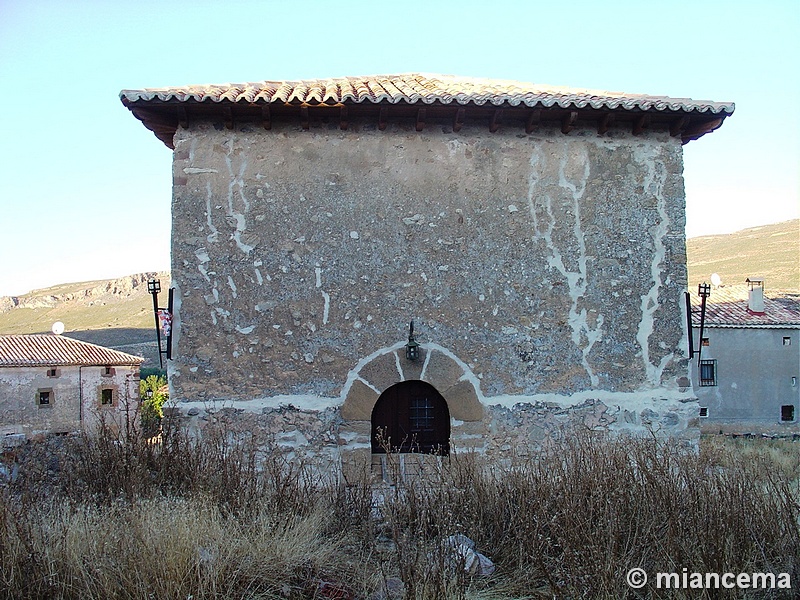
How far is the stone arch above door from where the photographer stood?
24.4 ft

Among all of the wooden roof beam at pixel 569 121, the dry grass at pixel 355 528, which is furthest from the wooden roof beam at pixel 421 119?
the dry grass at pixel 355 528

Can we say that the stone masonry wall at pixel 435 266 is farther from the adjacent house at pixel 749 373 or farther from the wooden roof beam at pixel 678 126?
the adjacent house at pixel 749 373

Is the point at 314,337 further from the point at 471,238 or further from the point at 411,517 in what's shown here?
the point at 411,517

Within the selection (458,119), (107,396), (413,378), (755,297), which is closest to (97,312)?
(107,396)

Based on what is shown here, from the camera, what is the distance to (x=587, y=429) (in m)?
7.64

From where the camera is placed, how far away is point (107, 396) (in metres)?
30.5

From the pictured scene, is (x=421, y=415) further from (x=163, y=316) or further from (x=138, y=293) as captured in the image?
(x=138, y=293)

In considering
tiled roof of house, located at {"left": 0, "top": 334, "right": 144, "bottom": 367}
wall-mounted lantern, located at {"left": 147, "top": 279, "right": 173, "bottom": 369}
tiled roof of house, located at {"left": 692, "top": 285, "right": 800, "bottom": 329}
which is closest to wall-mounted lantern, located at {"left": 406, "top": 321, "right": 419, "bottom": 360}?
wall-mounted lantern, located at {"left": 147, "top": 279, "right": 173, "bottom": 369}

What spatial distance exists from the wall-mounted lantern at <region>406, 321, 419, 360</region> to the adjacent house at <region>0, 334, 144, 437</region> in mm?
22012

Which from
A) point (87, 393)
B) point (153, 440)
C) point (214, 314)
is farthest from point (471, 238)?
point (87, 393)

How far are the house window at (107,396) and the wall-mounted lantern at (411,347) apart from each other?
2659 cm

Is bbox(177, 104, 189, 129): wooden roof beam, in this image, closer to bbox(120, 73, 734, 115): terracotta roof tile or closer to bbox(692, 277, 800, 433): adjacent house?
bbox(120, 73, 734, 115): terracotta roof tile

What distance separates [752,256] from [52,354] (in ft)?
169

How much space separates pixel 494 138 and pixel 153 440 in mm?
5097
